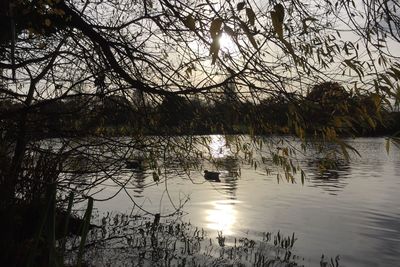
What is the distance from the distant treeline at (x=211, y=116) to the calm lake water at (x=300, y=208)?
752 mm

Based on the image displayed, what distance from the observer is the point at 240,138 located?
5.53m

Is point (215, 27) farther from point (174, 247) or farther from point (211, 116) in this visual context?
point (174, 247)

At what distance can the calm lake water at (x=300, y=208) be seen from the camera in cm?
1010

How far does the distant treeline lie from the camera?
11.9 ft

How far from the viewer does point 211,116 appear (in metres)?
5.22

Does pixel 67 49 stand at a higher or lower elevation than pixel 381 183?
higher

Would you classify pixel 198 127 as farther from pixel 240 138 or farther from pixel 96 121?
pixel 96 121

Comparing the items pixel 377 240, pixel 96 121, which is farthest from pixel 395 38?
pixel 377 240

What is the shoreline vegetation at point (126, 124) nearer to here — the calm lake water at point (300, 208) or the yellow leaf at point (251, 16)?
the calm lake water at point (300, 208)

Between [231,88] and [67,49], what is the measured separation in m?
2.86

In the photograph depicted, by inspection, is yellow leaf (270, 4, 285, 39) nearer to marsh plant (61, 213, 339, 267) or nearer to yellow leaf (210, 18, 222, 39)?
yellow leaf (210, 18, 222, 39)

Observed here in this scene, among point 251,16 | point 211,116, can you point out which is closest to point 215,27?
point 251,16

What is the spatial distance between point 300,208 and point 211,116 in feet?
36.6

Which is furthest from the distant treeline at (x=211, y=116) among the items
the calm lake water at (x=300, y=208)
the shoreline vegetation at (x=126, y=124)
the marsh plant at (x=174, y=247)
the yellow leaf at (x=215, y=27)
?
the marsh plant at (x=174, y=247)
